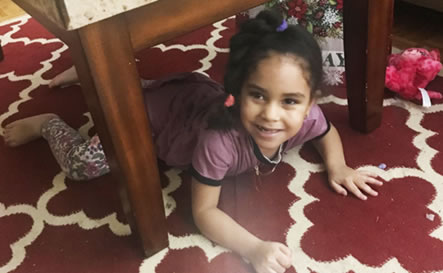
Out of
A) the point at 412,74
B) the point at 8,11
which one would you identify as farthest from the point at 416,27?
the point at 8,11

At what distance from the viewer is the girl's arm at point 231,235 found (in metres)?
0.75

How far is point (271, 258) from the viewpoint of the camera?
0.75 meters

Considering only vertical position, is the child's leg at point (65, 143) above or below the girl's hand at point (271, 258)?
above

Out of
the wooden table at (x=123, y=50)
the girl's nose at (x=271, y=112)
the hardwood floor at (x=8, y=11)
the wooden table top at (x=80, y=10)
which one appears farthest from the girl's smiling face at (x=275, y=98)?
the hardwood floor at (x=8, y=11)

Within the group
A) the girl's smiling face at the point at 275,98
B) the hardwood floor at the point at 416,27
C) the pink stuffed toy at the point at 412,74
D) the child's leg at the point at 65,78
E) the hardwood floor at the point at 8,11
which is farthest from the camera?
the hardwood floor at the point at 8,11

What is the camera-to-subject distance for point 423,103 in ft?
3.61

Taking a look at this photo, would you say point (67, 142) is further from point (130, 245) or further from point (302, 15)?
point (302, 15)

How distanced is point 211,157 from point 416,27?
1.03 metres

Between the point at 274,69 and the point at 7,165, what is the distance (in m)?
0.67

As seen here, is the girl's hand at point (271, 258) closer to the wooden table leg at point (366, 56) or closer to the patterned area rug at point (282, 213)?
the patterned area rug at point (282, 213)

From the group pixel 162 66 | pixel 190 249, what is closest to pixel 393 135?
pixel 190 249

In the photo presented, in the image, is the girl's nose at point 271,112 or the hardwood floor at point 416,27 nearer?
the girl's nose at point 271,112

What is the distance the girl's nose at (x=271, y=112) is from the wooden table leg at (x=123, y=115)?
7.5 inches

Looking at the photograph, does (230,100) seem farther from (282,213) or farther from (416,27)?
(416,27)
